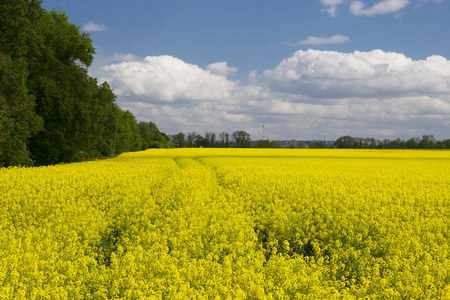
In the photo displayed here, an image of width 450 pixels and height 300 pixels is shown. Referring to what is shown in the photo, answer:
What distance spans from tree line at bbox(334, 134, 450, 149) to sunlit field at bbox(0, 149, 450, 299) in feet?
315

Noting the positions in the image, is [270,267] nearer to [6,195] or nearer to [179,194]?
[179,194]

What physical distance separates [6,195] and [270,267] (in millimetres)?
10763

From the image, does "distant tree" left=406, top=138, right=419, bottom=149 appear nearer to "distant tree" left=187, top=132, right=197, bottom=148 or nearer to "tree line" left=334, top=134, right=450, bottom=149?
"tree line" left=334, top=134, right=450, bottom=149

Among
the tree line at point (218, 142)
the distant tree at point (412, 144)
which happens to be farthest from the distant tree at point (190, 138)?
the distant tree at point (412, 144)

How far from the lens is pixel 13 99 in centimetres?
2505

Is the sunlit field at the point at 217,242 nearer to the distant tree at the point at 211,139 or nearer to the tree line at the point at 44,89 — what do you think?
the tree line at the point at 44,89

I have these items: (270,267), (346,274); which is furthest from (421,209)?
(270,267)

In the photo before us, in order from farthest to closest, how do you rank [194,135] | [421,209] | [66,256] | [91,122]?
[194,135] < [91,122] < [421,209] < [66,256]

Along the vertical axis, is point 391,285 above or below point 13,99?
below

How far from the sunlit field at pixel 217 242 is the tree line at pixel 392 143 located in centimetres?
9601

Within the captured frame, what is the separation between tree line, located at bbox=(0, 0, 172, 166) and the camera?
971 inches

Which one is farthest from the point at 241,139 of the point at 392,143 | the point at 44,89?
the point at 44,89

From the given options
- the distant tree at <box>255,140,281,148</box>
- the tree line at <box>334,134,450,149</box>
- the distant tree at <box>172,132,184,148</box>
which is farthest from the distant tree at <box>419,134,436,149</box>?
the distant tree at <box>172,132,184,148</box>

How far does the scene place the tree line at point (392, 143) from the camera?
9954 cm
